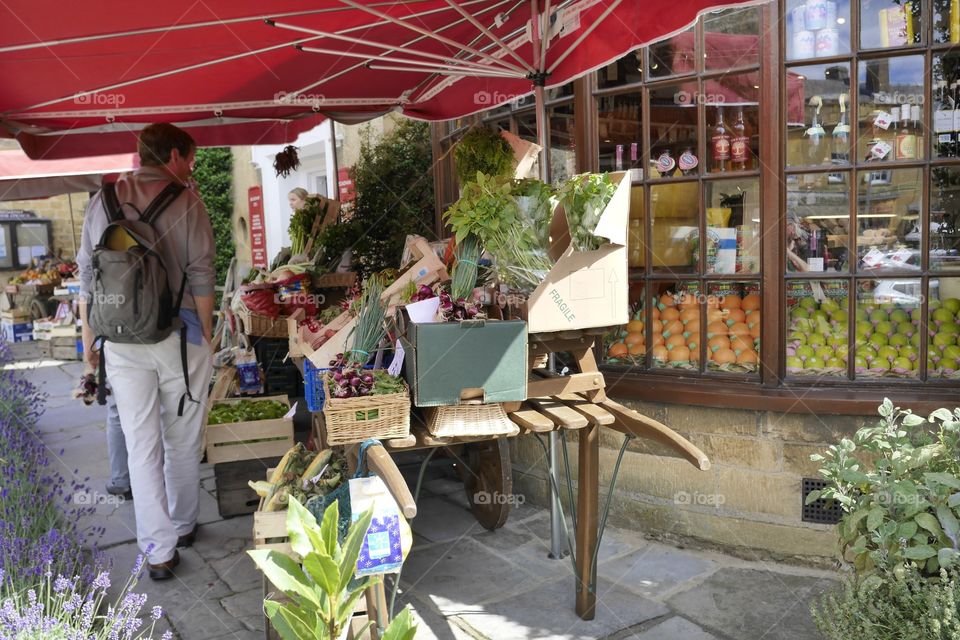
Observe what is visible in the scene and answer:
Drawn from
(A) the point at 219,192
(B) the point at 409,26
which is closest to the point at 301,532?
(B) the point at 409,26

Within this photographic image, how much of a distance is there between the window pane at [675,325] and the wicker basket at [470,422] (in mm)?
1772

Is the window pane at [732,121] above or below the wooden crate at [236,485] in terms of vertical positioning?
above

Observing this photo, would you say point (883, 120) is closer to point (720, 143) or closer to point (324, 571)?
point (720, 143)

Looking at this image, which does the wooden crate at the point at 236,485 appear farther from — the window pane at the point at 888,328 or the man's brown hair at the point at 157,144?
the window pane at the point at 888,328

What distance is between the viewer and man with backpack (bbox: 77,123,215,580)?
12.0ft

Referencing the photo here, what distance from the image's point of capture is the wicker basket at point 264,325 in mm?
5602

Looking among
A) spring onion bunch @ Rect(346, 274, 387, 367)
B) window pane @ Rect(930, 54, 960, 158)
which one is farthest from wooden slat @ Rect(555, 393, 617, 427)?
window pane @ Rect(930, 54, 960, 158)

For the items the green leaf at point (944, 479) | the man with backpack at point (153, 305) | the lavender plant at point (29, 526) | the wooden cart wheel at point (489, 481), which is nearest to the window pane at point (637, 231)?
the wooden cart wheel at point (489, 481)

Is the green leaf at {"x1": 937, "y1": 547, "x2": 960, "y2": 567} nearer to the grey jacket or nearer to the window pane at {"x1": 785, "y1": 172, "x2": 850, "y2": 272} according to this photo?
the window pane at {"x1": 785, "y1": 172, "x2": 850, "y2": 272}

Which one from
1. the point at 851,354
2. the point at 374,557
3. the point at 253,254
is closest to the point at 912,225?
the point at 851,354

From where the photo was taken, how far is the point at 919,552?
2432 millimetres

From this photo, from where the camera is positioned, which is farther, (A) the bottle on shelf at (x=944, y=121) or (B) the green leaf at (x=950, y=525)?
(A) the bottle on shelf at (x=944, y=121)

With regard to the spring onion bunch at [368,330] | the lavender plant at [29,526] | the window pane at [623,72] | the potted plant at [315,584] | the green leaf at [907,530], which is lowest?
the lavender plant at [29,526]

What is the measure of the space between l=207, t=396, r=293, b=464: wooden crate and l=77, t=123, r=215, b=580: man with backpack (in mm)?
624
